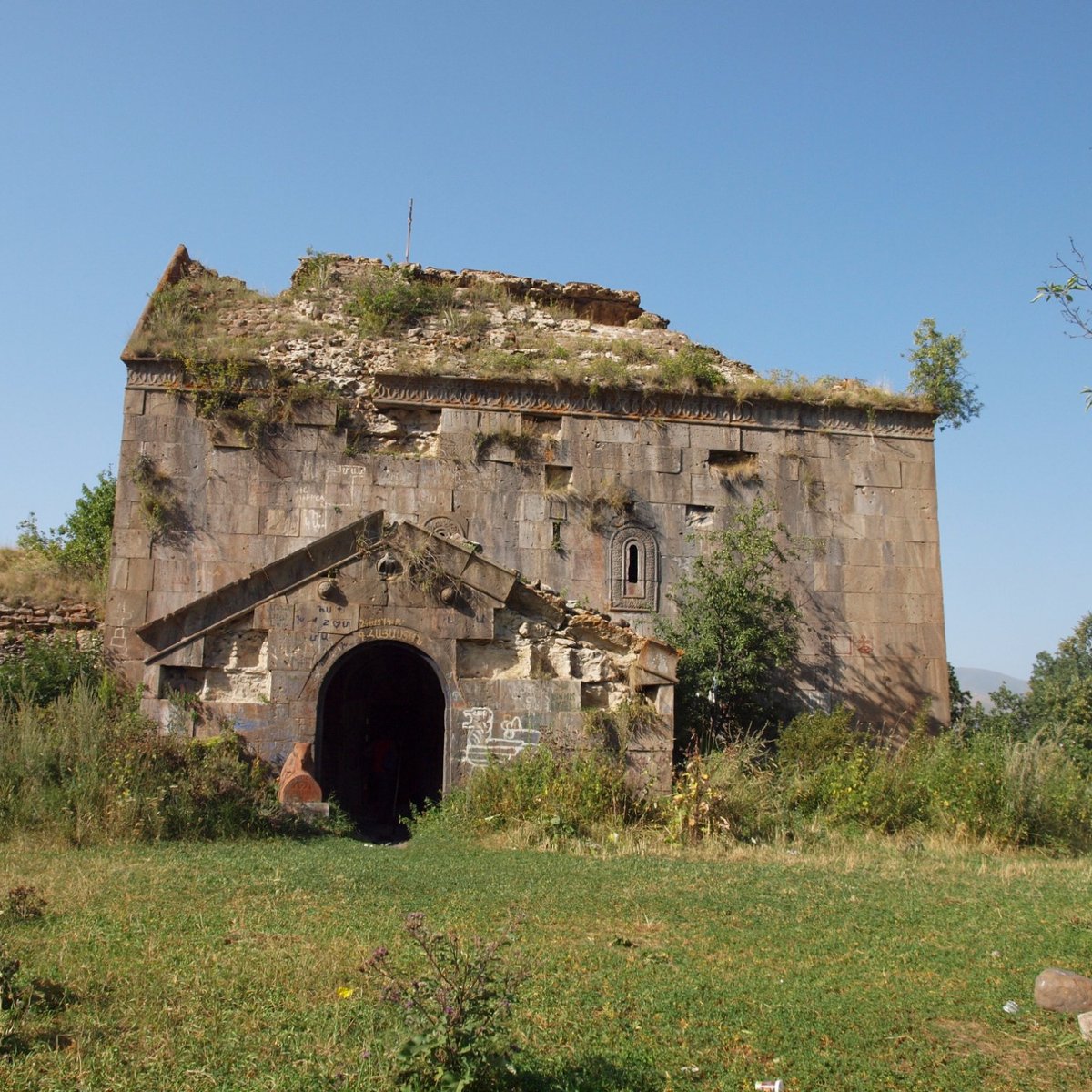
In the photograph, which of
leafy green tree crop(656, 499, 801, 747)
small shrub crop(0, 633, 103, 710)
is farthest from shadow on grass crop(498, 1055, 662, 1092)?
small shrub crop(0, 633, 103, 710)

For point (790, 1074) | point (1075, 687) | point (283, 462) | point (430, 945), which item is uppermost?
point (283, 462)

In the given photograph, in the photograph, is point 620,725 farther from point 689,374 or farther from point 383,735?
point 689,374

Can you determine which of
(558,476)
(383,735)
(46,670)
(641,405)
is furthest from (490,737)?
(641,405)

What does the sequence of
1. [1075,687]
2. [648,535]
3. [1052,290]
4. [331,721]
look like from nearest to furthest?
[1052,290] < [331,721] < [648,535] < [1075,687]

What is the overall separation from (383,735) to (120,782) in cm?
508

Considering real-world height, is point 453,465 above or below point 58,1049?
above

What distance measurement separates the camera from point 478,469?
559 inches

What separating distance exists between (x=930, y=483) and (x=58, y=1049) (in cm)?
1341

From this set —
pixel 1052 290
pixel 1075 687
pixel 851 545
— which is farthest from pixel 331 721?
pixel 1075 687

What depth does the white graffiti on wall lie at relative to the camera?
A: 10875 mm

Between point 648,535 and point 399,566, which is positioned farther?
point 648,535

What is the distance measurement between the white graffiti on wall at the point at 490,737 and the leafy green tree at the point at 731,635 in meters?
2.73

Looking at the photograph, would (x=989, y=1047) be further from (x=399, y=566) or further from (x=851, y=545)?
(x=851, y=545)

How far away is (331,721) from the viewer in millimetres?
13352
